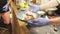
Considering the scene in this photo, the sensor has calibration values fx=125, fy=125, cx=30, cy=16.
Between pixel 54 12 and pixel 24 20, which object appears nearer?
pixel 24 20

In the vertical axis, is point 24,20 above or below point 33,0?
below

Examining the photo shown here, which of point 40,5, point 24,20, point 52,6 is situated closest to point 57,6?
point 52,6

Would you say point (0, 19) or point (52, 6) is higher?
point (52, 6)

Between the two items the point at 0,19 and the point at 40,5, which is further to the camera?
the point at 0,19

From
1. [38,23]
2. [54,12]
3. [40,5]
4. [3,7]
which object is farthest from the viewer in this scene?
[3,7]

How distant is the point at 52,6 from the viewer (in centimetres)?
110

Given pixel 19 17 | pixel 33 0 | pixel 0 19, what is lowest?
pixel 0 19

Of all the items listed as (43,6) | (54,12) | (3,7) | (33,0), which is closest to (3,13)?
(3,7)

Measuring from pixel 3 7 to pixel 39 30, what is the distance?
0.71 metres

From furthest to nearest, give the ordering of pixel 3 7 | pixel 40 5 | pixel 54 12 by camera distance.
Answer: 1. pixel 3 7
2. pixel 40 5
3. pixel 54 12

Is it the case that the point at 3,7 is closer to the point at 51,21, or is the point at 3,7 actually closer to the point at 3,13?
the point at 3,13

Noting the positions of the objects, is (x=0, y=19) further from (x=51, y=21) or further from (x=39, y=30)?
(x=51, y=21)

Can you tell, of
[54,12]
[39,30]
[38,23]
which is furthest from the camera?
[54,12]

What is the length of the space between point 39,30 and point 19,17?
172 mm
